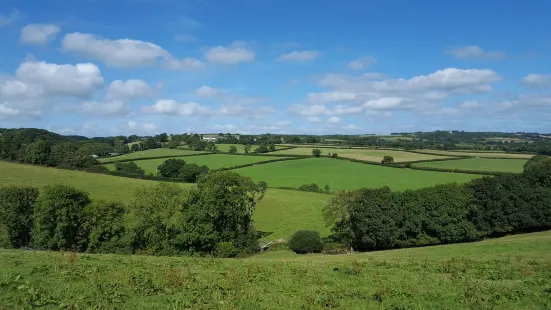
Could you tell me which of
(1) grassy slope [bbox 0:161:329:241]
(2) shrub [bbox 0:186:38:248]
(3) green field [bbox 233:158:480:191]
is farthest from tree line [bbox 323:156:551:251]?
(2) shrub [bbox 0:186:38:248]

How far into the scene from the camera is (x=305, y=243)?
44.7 metres

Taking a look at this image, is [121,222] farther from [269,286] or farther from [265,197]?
[265,197]

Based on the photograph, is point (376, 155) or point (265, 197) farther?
point (376, 155)

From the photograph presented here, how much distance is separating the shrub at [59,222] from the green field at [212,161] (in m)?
67.2

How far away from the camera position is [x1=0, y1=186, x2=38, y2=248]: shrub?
43.2 meters

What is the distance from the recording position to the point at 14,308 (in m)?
9.58

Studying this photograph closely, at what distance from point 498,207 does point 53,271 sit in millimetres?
53426

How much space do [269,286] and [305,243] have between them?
3219cm

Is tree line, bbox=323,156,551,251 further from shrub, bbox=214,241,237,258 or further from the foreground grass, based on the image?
the foreground grass

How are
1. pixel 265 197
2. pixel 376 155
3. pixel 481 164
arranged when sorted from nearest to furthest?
1. pixel 265 197
2. pixel 481 164
3. pixel 376 155

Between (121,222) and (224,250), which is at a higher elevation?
(121,222)

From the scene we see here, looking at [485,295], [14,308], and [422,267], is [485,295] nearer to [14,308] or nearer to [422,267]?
[422,267]

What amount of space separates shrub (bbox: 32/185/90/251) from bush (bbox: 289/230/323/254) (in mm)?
24730

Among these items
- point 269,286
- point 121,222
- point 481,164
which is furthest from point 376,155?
point 269,286
